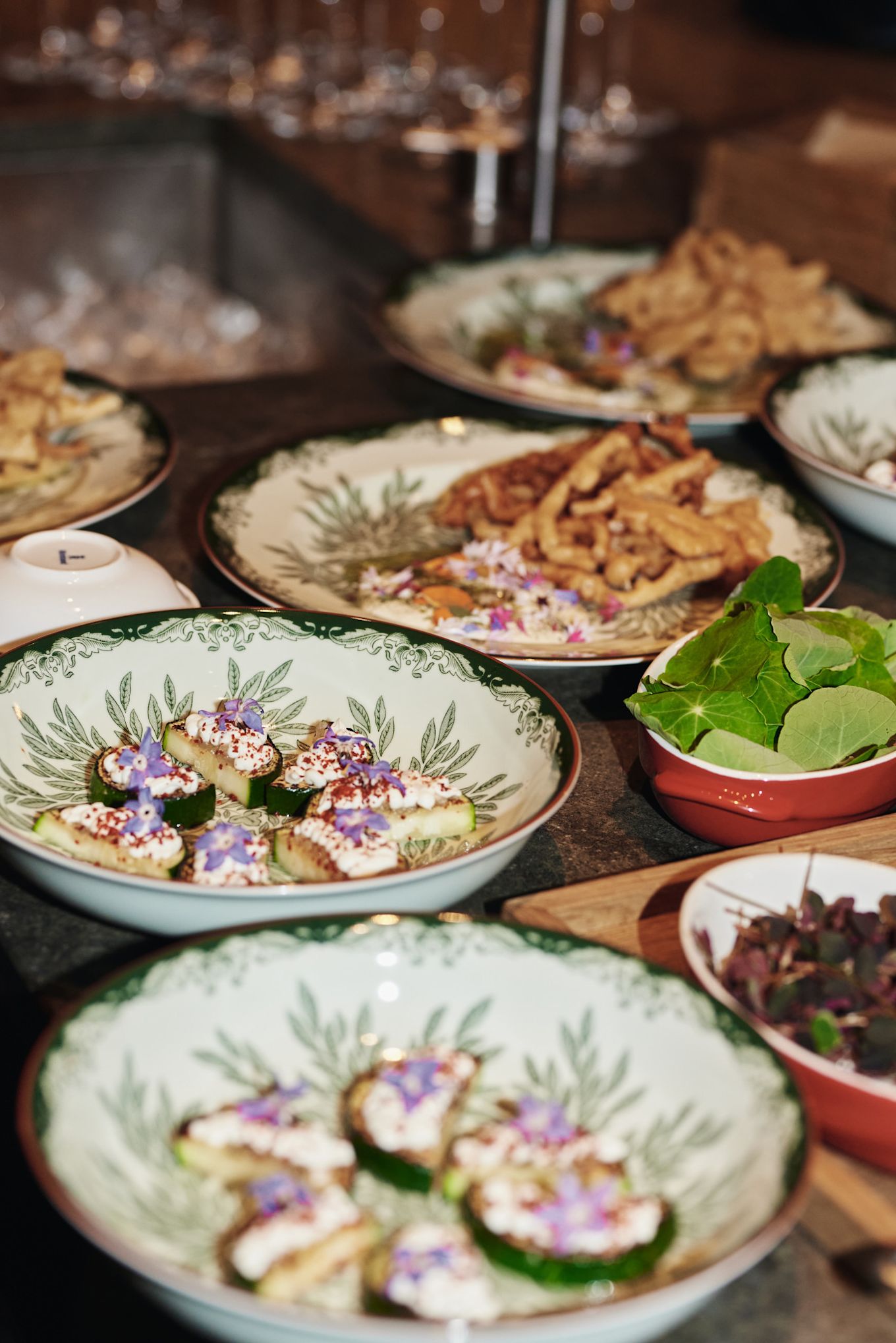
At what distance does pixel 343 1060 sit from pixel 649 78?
486cm

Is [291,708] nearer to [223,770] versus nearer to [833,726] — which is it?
[223,770]

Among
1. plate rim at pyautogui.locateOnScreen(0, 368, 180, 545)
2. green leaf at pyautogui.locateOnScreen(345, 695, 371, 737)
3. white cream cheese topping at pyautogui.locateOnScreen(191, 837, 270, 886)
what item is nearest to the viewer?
white cream cheese topping at pyautogui.locateOnScreen(191, 837, 270, 886)

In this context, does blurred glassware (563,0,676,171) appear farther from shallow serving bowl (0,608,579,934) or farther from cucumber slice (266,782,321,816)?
cucumber slice (266,782,321,816)

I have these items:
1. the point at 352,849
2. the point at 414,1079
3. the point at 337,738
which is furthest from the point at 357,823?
the point at 414,1079

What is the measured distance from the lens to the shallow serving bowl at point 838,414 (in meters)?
1.66

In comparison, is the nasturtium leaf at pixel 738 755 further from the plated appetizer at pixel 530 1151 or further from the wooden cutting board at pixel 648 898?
the plated appetizer at pixel 530 1151

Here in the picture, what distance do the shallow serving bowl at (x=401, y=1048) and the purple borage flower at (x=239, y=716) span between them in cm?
30

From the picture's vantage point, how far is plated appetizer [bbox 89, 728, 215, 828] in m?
1.05

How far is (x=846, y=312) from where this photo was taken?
2.24 metres

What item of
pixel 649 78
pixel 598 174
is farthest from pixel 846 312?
pixel 649 78

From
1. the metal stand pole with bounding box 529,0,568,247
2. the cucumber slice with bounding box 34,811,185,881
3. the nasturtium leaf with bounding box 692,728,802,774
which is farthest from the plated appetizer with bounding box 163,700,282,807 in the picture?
the metal stand pole with bounding box 529,0,568,247

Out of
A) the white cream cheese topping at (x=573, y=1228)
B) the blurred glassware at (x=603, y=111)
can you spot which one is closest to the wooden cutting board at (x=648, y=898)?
the white cream cheese topping at (x=573, y=1228)

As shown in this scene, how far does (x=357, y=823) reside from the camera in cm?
99

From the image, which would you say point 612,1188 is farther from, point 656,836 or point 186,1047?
point 656,836
